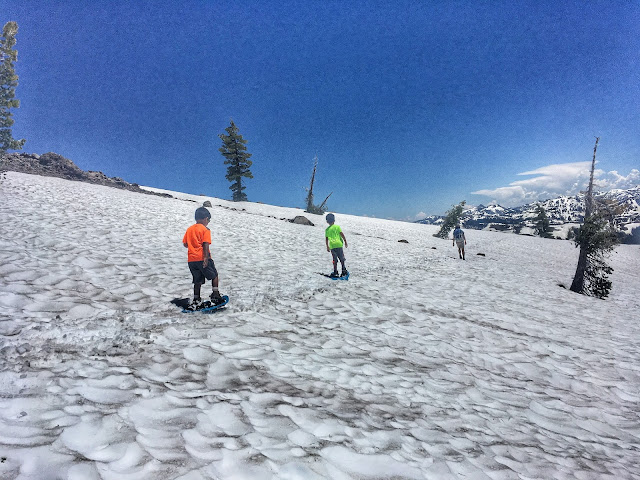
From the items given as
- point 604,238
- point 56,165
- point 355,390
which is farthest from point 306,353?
point 56,165

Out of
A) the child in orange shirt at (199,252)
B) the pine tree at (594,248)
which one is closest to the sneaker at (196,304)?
the child in orange shirt at (199,252)

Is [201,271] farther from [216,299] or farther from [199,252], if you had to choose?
[216,299]

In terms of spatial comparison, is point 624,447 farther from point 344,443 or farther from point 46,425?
point 46,425

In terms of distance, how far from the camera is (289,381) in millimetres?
3613

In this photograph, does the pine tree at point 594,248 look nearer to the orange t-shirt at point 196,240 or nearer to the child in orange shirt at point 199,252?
the child in orange shirt at point 199,252

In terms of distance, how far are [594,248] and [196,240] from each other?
17.3 metres

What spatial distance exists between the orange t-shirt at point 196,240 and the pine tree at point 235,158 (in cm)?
4123

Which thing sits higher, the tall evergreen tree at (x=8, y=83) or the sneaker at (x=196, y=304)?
the tall evergreen tree at (x=8, y=83)

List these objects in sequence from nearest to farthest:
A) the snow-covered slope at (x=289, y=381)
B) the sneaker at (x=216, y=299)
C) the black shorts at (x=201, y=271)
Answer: the snow-covered slope at (x=289, y=381) → the black shorts at (x=201, y=271) → the sneaker at (x=216, y=299)

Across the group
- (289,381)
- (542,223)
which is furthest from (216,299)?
(542,223)

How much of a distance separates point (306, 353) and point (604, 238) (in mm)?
15895

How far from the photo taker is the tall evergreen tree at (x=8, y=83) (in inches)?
911

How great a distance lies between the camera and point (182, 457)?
7.20 ft

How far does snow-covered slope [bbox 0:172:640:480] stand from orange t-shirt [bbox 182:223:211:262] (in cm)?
119
